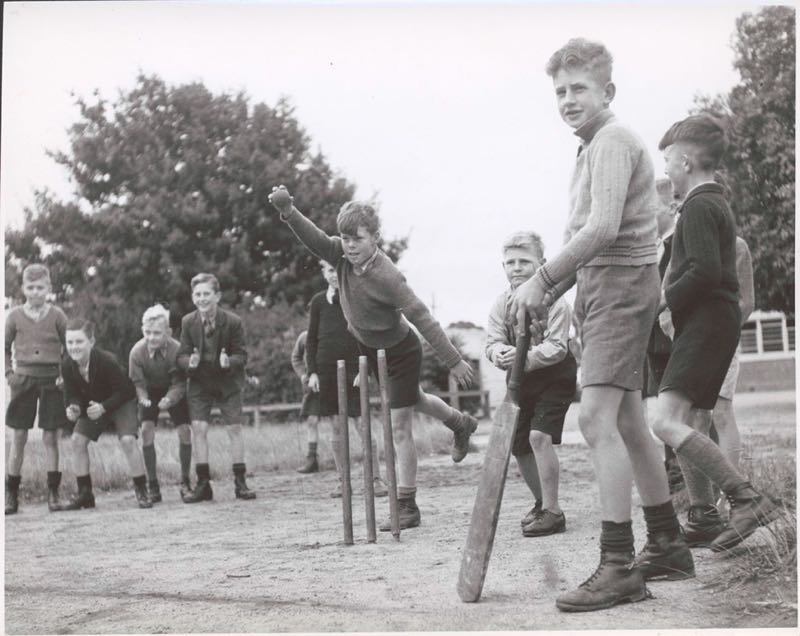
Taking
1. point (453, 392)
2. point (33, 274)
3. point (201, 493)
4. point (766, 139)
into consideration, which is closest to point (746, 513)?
point (766, 139)

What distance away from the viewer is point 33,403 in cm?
698

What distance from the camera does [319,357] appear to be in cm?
766

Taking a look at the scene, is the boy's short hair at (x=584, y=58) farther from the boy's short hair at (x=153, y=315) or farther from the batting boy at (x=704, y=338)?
the boy's short hair at (x=153, y=315)

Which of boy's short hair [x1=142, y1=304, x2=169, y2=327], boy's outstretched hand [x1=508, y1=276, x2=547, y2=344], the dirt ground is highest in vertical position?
boy's short hair [x1=142, y1=304, x2=169, y2=327]

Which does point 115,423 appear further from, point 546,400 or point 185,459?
point 546,400

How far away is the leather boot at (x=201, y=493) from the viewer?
6.70m

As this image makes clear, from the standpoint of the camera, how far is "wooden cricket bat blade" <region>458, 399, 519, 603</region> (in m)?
3.24

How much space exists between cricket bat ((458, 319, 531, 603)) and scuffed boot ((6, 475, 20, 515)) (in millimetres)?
4103

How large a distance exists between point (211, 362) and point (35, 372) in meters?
1.17

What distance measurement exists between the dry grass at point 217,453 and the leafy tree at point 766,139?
3452 mm

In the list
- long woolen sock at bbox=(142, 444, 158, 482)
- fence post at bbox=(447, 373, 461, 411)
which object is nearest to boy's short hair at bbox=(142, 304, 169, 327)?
long woolen sock at bbox=(142, 444, 158, 482)

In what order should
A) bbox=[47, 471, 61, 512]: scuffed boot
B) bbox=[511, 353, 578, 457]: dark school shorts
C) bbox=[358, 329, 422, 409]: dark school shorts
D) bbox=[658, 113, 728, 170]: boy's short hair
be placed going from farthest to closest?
bbox=[47, 471, 61, 512]: scuffed boot → bbox=[358, 329, 422, 409]: dark school shorts → bbox=[511, 353, 578, 457]: dark school shorts → bbox=[658, 113, 728, 170]: boy's short hair

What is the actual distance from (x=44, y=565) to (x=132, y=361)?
285 centimetres

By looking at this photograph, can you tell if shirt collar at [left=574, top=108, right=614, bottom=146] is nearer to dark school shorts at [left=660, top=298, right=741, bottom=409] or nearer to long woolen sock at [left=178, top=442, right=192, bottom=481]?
dark school shorts at [left=660, top=298, right=741, bottom=409]
